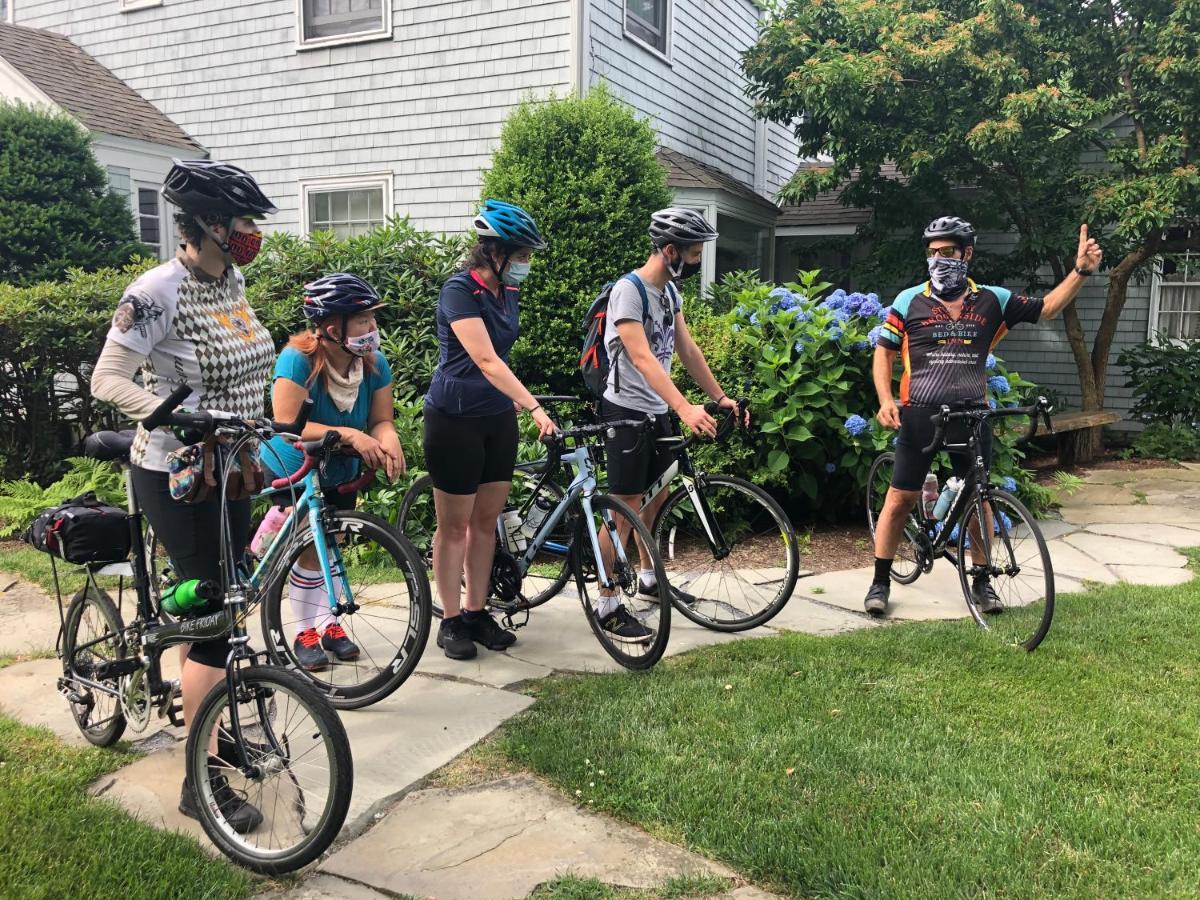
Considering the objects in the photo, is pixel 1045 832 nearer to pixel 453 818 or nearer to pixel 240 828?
pixel 453 818

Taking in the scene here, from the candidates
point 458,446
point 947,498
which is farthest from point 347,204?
point 947,498

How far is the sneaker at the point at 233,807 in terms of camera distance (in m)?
2.45

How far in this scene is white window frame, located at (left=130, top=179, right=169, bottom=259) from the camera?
1109 cm

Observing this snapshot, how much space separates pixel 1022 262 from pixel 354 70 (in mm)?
7767

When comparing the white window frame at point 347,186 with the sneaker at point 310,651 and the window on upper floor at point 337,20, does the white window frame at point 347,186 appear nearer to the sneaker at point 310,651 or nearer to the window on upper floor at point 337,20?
the window on upper floor at point 337,20

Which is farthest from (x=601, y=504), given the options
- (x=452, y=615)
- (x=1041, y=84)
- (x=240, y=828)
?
(x=1041, y=84)

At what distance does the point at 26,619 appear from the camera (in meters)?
4.54

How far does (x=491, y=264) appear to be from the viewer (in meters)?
3.62

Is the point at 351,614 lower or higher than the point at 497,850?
higher

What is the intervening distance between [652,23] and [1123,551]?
7.71m

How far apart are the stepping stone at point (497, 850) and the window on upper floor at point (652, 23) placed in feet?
29.6

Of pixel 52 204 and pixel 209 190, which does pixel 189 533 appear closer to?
pixel 209 190

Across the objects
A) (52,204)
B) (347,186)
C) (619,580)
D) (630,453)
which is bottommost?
(619,580)

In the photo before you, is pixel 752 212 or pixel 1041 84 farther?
pixel 752 212
